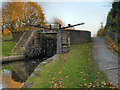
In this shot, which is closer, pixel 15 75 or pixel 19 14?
pixel 15 75

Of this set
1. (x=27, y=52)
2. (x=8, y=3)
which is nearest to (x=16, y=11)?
(x=8, y=3)

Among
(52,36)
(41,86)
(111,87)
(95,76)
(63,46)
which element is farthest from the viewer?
(52,36)

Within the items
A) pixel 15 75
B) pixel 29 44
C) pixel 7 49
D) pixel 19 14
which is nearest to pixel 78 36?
pixel 29 44

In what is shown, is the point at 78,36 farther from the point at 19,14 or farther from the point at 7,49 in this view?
the point at 19,14

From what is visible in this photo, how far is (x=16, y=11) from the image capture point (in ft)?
78.2

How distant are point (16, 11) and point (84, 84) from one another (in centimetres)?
2369

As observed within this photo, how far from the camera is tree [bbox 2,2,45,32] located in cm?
2348

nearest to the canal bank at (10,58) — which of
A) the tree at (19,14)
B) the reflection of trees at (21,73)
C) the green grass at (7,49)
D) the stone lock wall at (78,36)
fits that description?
the green grass at (7,49)

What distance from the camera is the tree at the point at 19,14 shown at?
77.0 feet

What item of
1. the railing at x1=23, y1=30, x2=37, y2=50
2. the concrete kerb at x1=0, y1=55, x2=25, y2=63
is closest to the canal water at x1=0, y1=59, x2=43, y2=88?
the concrete kerb at x1=0, y1=55, x2=25, y2=63

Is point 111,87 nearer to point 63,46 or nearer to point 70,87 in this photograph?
point 70,87

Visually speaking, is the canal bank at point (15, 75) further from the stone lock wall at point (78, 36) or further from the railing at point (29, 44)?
the stone lock wall at point (78, 36)

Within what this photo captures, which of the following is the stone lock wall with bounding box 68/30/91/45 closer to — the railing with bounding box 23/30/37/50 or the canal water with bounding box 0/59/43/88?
the railing with bounding box 23/30/37/50

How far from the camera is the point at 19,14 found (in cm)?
2402
